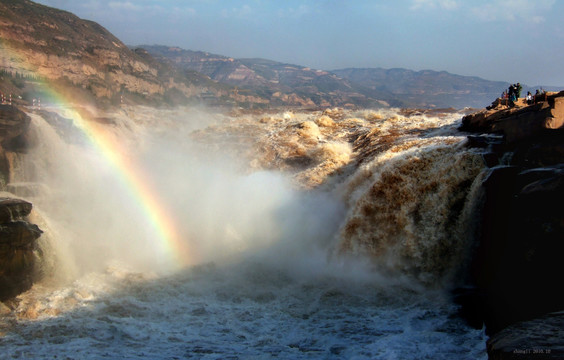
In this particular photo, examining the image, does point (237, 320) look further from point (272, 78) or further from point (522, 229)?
point (272, 78)

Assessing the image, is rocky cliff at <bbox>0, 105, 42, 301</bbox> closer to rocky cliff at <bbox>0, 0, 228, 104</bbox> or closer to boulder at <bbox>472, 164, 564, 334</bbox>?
boulder at <bbox>472, 164, 564, 334</bbox>

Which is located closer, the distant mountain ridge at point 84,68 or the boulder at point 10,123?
the boulder at point 10,123

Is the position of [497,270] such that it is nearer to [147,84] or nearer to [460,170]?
[460,170]

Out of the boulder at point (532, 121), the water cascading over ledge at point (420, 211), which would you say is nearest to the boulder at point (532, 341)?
the water cascading over ledge at point (420, 211)

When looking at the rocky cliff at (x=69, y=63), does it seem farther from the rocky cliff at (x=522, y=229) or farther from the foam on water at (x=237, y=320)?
the rocky cliff at (x=522, y=229)

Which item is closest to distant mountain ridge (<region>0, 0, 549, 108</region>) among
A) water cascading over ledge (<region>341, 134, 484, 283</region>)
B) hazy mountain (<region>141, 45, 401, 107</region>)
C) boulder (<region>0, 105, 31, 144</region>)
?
hazy mountain (<region>141, 45, 401, 107</region>)

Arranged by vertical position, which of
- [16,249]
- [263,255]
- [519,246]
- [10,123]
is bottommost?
[263,255]

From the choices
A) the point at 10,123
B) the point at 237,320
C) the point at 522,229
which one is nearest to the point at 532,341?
the point at 522,229
